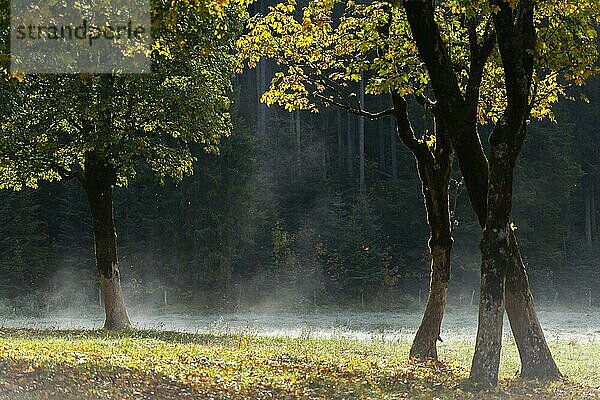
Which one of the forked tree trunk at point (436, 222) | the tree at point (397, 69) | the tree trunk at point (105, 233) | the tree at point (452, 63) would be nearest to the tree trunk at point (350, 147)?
the tree trunk at point (105, 233)

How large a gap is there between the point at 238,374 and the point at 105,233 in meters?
11.8

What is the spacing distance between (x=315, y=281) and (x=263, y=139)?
36.0 ft

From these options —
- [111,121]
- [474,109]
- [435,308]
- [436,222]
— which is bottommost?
[435,308]

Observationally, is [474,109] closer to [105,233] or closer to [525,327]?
[525,327]

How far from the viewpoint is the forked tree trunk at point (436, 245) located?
15.9m

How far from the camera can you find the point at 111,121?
795 inches

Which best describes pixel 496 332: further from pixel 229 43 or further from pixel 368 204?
pixel 368 204

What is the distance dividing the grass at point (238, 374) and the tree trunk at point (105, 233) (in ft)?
18.2

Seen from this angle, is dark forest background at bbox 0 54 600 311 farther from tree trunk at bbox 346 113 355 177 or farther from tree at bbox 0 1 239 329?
tree at bbox 0 1 239 329

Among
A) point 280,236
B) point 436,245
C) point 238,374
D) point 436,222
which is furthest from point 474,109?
point 280,236

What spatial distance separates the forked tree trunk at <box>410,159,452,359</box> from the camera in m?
15.9

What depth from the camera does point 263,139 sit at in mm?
47906

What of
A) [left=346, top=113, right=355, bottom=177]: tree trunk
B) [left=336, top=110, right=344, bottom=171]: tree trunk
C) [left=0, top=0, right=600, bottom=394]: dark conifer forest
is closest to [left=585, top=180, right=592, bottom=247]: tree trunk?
[left=0, top=0, right=600, bottom=394]: dark conifer forest

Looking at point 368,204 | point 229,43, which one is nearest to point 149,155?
point 229,43
